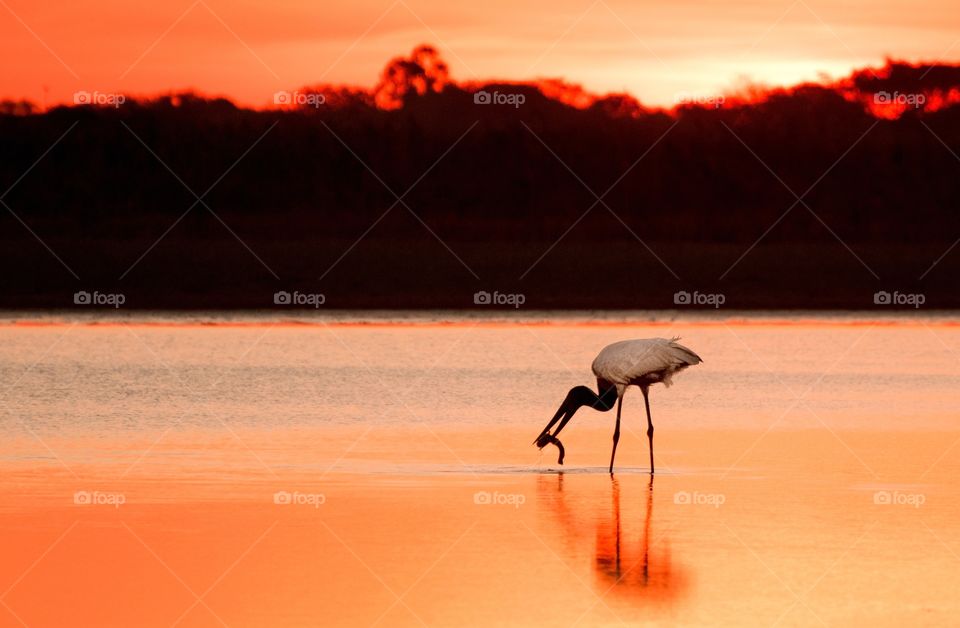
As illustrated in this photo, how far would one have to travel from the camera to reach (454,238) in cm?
3784

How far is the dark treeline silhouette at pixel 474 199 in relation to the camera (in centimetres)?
3328

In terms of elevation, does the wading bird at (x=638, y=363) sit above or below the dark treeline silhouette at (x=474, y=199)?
below

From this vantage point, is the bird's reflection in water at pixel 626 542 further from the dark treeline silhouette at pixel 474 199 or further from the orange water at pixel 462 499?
the dark treeline silhouette at pixel 474 199

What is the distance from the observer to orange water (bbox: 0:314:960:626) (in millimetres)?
7824

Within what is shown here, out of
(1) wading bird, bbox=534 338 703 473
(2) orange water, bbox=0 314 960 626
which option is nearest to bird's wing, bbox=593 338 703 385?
(1) wading bird, bbox=534 338 703 473

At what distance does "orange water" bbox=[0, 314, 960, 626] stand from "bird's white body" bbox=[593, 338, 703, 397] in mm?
608

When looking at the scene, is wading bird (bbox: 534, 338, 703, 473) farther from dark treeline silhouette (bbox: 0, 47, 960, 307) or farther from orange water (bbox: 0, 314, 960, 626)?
dark treeline silhouette (bbox: 0, 47, 960, 307)

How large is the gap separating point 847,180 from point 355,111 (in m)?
13.6

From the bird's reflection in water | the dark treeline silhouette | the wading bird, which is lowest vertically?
the bird's reflection in water

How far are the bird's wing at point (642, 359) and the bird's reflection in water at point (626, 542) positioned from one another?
1249mm

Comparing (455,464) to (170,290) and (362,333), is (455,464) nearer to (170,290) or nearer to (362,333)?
(362,333)

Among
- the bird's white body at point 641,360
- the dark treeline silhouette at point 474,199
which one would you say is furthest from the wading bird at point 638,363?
the dark treeline silhouette at point 474,199

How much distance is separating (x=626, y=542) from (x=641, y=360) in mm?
3489

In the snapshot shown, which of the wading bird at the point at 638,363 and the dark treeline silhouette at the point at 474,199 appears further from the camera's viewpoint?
the dark treeline silhouette at the point at 474,199
